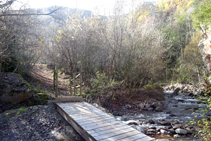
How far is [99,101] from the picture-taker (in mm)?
11164

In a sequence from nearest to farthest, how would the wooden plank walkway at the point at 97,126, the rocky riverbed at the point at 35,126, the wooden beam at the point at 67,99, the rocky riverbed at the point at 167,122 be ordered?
the wooden plank walkway at the point at 97,126, the rocky riverbed at the point at 35,126, the wooden beam at the point at 67,99, the rocky riverbed at the point at 167,122

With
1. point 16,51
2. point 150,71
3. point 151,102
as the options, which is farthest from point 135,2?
point 16,51

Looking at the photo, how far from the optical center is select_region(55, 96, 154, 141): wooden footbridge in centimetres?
404

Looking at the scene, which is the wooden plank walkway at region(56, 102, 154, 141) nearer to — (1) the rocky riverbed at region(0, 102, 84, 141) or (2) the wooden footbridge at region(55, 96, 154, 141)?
(2) the wooden footbridge at region(55, 96, 154, 141)

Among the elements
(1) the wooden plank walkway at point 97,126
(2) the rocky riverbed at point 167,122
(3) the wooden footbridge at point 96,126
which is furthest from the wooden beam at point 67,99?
(2) the rocky riverbed at point 167,122

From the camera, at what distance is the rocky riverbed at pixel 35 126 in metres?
5.16

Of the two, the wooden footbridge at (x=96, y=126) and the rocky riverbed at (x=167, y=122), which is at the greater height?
the wooden footbridge at (x=96, y=126)

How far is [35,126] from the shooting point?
5.71 meters

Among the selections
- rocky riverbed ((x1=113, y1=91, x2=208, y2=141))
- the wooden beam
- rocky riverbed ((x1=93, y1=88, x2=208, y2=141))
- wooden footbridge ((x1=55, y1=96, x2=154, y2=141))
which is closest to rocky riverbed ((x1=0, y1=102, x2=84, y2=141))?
wooden footbridge ((x1=55, y1=96, x2=154, y2=141))

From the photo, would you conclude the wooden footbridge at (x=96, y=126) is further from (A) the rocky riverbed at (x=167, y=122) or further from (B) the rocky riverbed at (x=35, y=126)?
(A) the rocky riverbed at (x=167, y=122)

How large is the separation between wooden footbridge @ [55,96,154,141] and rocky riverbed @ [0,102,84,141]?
271 millimetres

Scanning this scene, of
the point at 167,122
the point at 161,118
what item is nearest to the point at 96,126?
the point at 167,122

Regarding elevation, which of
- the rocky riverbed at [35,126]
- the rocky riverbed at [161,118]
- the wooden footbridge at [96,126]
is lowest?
the rocky riverbed at [161,118]

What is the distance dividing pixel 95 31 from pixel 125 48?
276cm
